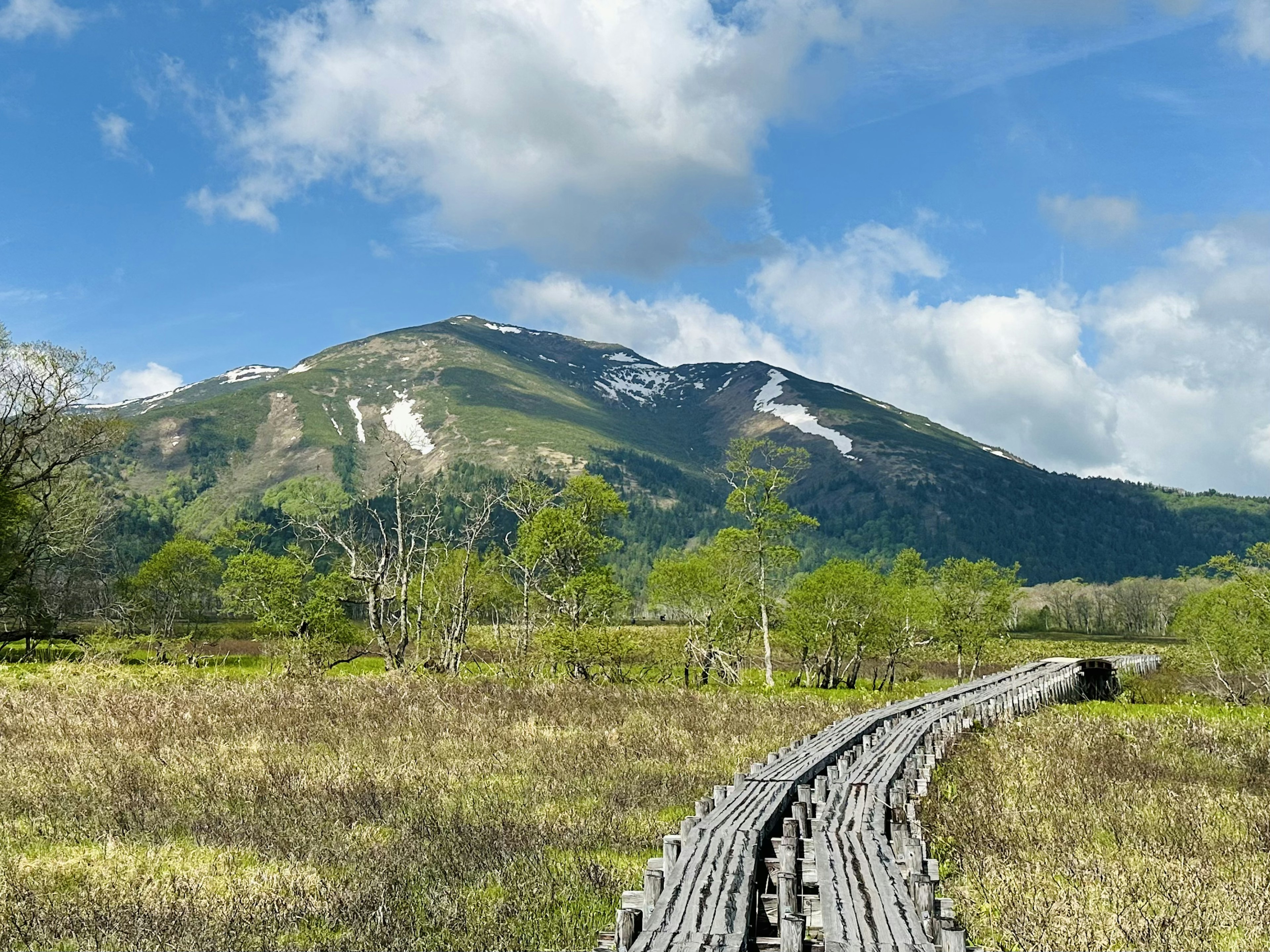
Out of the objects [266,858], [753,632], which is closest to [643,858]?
[266,858]

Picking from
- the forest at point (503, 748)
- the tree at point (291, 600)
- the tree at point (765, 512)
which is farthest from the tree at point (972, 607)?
the tree at point (291, 600)

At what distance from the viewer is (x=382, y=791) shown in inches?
438

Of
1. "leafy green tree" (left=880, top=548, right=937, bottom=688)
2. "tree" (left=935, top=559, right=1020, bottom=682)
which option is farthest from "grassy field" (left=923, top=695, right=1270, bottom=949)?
"tree" (left=935, top=559, right=1020, bottom=682)

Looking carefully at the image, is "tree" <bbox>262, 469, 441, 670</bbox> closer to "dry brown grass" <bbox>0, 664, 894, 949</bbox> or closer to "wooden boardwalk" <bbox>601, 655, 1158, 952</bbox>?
"dry brown grass" <bbox>0, 664, 894, 949</bbox>

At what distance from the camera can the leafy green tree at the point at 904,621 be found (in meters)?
50.3

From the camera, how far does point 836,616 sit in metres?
45.2

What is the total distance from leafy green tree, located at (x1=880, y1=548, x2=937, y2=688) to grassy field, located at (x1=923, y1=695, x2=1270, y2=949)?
33213mm

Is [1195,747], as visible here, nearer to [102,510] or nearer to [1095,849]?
[1095,849]

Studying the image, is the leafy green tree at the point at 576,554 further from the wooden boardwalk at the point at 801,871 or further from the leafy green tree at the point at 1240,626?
the leafy green tree at the point at 1240,626

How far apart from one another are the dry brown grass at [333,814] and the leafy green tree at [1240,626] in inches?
1345

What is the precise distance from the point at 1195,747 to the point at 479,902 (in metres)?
15.0

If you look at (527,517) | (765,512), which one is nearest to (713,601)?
(765,512)

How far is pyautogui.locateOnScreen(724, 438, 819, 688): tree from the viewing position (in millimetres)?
38531

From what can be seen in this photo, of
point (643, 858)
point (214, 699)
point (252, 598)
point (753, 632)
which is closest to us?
point (643, 858)
